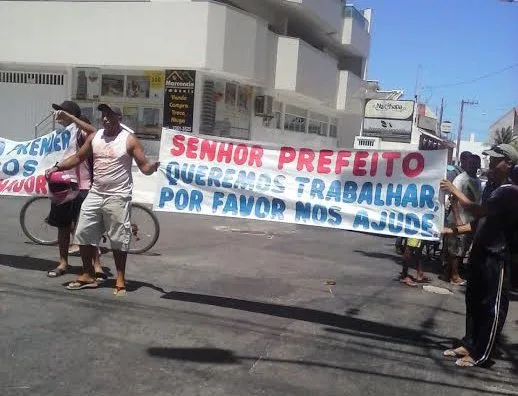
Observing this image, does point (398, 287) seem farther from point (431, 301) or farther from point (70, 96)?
point (70, 96)

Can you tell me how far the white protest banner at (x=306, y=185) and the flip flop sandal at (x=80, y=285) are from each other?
1.11 meters

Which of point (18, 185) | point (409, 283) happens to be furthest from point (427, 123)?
point (18, 185)

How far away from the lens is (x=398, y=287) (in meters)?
7.85

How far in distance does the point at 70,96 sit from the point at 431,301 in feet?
49.0

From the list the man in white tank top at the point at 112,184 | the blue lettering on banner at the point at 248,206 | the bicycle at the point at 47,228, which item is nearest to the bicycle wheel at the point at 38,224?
the bicycle at the point at 47,228

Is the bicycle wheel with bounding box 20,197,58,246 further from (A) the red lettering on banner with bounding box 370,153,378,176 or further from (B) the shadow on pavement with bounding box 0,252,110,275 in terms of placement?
(A) the red lettering on banner with bounding box 370,153,378,176

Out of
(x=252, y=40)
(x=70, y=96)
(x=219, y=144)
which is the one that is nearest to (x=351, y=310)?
(x=219, y=144)

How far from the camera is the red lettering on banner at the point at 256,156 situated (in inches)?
238

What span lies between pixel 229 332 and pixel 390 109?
2961cm

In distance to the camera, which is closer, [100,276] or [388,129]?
[100,276]

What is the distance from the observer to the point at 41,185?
6910 millimetres

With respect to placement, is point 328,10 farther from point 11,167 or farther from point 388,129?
point 11,167

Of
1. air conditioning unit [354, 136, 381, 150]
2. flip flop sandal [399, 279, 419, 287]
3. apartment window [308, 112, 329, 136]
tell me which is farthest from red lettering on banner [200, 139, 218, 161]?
air conditioning unit [354, 136, 381, 150]

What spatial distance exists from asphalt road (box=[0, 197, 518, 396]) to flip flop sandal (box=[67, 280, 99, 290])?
93mm
